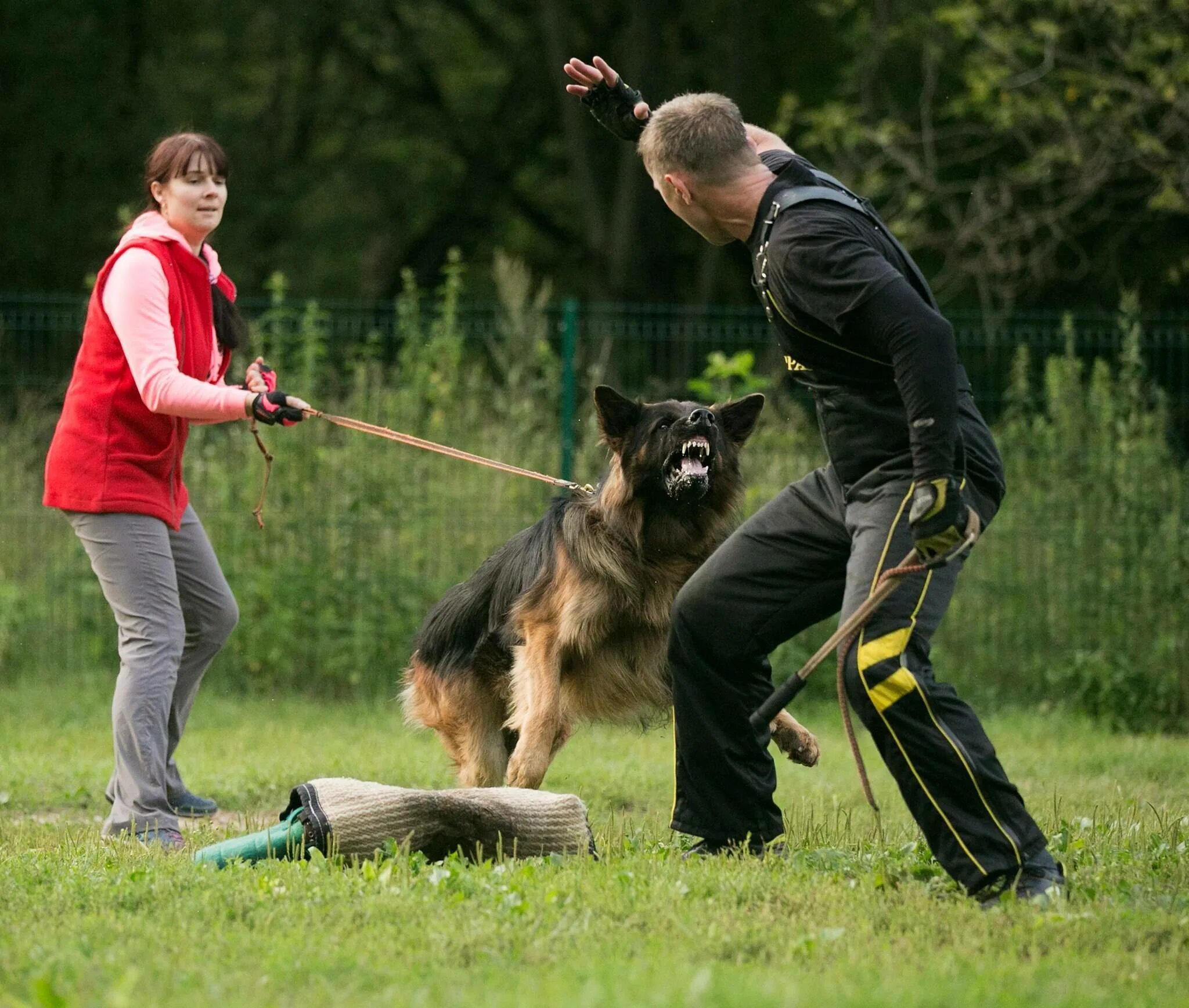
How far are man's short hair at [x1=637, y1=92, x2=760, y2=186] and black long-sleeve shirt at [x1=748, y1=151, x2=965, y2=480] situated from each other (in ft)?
0.45

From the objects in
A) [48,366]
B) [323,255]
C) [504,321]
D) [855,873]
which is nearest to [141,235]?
[855,873]

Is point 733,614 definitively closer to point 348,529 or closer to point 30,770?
point 30,770

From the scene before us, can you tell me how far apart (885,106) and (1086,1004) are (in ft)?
56.4

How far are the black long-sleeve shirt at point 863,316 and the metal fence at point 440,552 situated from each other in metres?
5.28

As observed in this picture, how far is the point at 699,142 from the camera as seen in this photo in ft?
13.6

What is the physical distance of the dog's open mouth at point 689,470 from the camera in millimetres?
5527

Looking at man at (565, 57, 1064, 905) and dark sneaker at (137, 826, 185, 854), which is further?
dark sneaker at (137, 826, 185, 854)

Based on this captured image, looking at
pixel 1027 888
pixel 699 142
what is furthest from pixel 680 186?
pixel 1027 888

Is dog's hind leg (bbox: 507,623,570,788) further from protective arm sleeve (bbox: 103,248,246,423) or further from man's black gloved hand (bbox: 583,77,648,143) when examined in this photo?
man's black gloved hand (bbox: 583,77,648,143)

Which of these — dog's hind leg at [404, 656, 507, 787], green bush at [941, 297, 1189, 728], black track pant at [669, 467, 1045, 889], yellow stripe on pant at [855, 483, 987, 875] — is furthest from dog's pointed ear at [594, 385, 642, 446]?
green bush at [941, 297, 1189, 728]

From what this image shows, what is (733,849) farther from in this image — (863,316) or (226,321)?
(226,321)

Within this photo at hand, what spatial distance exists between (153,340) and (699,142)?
222 centimetres

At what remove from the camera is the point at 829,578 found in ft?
15.0

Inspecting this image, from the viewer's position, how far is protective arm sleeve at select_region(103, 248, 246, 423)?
17.2ft
